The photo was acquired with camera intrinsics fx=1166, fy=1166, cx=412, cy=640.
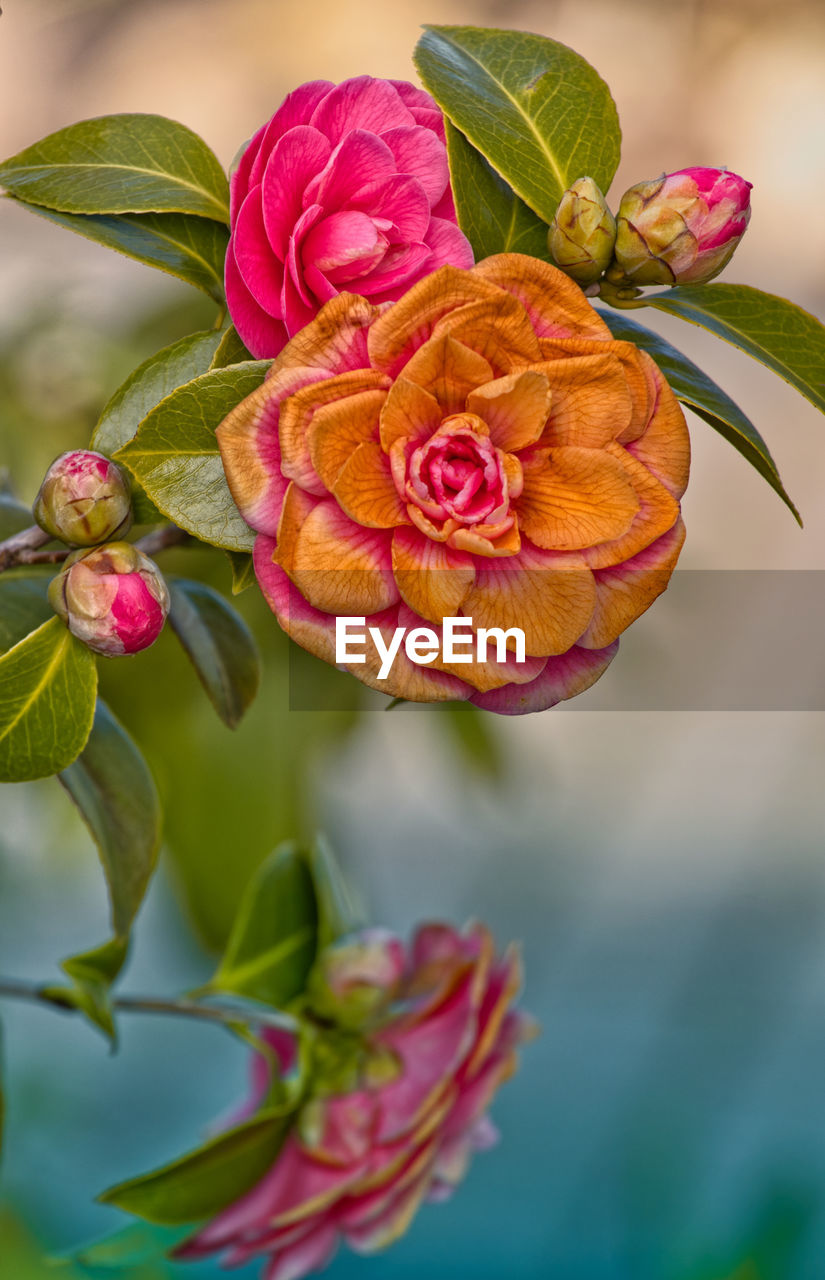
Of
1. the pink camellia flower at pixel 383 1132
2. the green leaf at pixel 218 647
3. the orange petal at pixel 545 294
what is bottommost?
the pink camellia flower at pixel 383 1132

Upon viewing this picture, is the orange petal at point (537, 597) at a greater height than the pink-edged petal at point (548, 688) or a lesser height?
greater

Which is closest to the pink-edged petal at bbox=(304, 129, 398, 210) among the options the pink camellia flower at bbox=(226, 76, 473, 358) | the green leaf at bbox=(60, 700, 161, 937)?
the pink camellia flower at bbox=(226, 76, 473, 358)

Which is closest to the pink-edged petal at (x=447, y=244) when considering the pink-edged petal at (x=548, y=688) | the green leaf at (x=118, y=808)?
the pink-edged petal at (x=548, y=688)

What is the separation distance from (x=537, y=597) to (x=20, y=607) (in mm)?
205

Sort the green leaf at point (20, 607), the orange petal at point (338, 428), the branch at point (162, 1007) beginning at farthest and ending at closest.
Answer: the branch at point (162, 1007) < the green leaf at point (20, 607) < the orange petal at point (338, 428)

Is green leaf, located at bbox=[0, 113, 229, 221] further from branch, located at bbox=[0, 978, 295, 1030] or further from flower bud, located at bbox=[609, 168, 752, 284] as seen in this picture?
branch, located at bbox=[0, 978, 295, 1030]

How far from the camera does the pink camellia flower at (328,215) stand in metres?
0.29

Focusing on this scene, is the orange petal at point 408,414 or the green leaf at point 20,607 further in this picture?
the green leaf at point 20,607

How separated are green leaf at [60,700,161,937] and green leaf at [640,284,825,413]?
0.25 metres

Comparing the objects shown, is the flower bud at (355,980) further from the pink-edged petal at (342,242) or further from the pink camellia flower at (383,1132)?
the pink-edged petal at (342,242)

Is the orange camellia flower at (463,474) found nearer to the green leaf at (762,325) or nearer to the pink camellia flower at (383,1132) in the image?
the green leaf at (762,325)

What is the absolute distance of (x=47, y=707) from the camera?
321mm

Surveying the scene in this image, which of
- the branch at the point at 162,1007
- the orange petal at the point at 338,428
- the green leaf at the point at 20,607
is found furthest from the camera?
the branch at the point at 162,1007

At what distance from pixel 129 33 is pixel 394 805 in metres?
1.00
